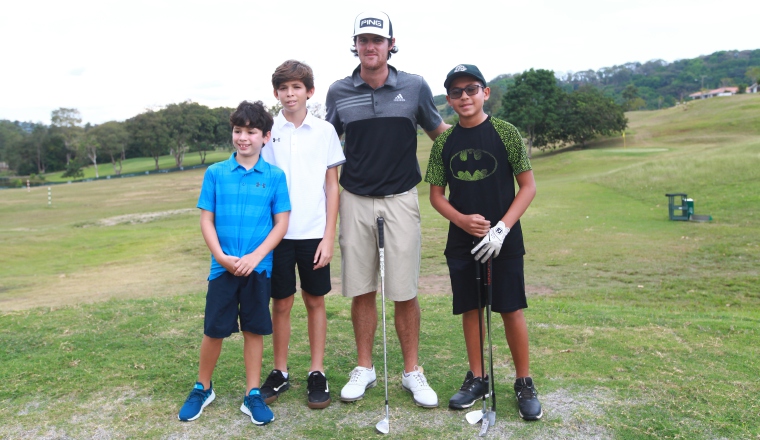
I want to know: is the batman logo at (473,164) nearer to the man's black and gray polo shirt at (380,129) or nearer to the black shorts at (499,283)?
the man's black and gray polo shirt at (380,129)

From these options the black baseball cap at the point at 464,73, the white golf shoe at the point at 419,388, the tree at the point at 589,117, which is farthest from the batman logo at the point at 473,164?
the tree at the point at 589,117

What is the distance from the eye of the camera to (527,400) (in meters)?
4.17

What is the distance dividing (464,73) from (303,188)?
4.72ft

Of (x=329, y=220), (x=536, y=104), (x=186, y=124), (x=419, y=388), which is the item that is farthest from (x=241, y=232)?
(x=186, y=124)

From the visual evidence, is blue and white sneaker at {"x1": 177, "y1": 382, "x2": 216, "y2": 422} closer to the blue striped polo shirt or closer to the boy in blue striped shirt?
the boy in blue striped shirt

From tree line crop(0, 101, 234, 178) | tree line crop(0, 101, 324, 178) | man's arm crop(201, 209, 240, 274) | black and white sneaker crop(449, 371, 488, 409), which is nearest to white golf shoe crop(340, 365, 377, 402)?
black and white sneaker crop(449, 371, 488, 409)

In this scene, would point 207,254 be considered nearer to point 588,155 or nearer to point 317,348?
point 317,348

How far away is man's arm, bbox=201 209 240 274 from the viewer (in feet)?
14.1

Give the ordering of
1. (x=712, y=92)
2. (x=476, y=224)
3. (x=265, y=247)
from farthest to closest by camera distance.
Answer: (x=712, y=92) → (x=265, y=247) → (x=476, y=224)

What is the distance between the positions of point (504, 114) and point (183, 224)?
4737 centimetres

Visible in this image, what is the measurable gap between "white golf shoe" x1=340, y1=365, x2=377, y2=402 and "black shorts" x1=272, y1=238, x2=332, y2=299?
2.23 feet

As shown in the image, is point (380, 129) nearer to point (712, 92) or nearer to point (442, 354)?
point (442, 354)

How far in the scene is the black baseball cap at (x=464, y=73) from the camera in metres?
4.30

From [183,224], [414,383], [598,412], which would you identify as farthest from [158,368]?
[183,224]
